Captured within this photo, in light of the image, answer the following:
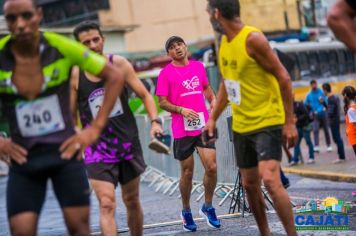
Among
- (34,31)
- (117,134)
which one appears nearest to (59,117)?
(34,31)

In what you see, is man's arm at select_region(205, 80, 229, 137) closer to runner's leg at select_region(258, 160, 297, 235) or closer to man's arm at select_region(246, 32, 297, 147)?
man's arm at select_region(246, 32, 297, 147)

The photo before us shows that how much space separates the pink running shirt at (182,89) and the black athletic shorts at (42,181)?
12.7 feet

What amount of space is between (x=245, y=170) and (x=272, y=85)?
0.73 meters

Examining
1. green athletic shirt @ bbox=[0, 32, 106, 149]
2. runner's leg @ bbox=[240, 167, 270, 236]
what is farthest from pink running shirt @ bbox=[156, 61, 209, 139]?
green athletic shirt @ bbox=[0, 32, 106, 149]

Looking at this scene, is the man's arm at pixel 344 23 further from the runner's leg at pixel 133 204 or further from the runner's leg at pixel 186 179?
the runner's leg at pixel 186 179

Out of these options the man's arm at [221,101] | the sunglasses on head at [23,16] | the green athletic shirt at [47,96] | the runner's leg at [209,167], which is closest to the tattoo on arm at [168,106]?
the runner's leg at [209,167]

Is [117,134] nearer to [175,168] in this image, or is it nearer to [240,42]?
[240,42]

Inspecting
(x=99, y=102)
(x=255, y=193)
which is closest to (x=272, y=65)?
(x=255, y=193)

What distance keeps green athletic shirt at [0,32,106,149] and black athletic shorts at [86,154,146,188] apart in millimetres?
1699

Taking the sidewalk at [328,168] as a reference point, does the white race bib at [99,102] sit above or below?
above

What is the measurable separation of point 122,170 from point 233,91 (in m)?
1.16

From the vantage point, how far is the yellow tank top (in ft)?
19.4

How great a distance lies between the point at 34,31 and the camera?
4.70 metres

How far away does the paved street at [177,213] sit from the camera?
8.31m
